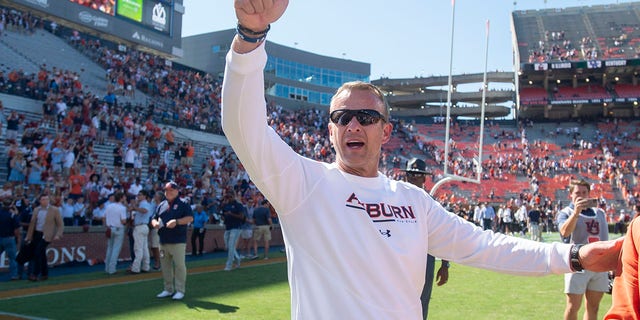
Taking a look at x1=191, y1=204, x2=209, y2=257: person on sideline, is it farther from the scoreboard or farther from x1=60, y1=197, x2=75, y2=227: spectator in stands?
the scoreboard

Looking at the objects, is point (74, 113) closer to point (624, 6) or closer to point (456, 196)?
point (456, 196)

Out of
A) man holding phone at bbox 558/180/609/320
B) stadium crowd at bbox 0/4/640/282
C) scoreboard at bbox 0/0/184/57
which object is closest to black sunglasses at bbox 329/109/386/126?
man holding phone at bbox 558/180/609/320

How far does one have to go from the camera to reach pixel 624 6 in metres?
62.2

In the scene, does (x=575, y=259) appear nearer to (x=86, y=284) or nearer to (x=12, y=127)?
(x=86, y=284)

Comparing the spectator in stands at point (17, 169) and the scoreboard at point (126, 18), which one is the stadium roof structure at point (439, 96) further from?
the spectator in stands at point (17, 169)

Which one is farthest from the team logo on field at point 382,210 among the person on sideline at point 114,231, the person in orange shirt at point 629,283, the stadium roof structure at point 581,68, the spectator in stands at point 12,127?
the stadium roof structure at point 581,68

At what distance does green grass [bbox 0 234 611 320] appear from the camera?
8.31 metres

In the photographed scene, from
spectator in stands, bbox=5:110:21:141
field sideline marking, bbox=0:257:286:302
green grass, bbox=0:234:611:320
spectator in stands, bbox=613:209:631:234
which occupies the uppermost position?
spectator in stands, bbox=5:110:21:141

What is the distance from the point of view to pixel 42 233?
1184 cm

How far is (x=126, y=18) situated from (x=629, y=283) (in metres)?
39.9

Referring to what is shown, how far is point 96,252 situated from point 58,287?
14.7 ft

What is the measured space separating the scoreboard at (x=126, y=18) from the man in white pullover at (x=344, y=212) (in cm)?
3551

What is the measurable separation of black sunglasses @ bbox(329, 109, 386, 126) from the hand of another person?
2.20 feet

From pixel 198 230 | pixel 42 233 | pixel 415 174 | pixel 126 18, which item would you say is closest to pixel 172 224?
pixel 42 233
